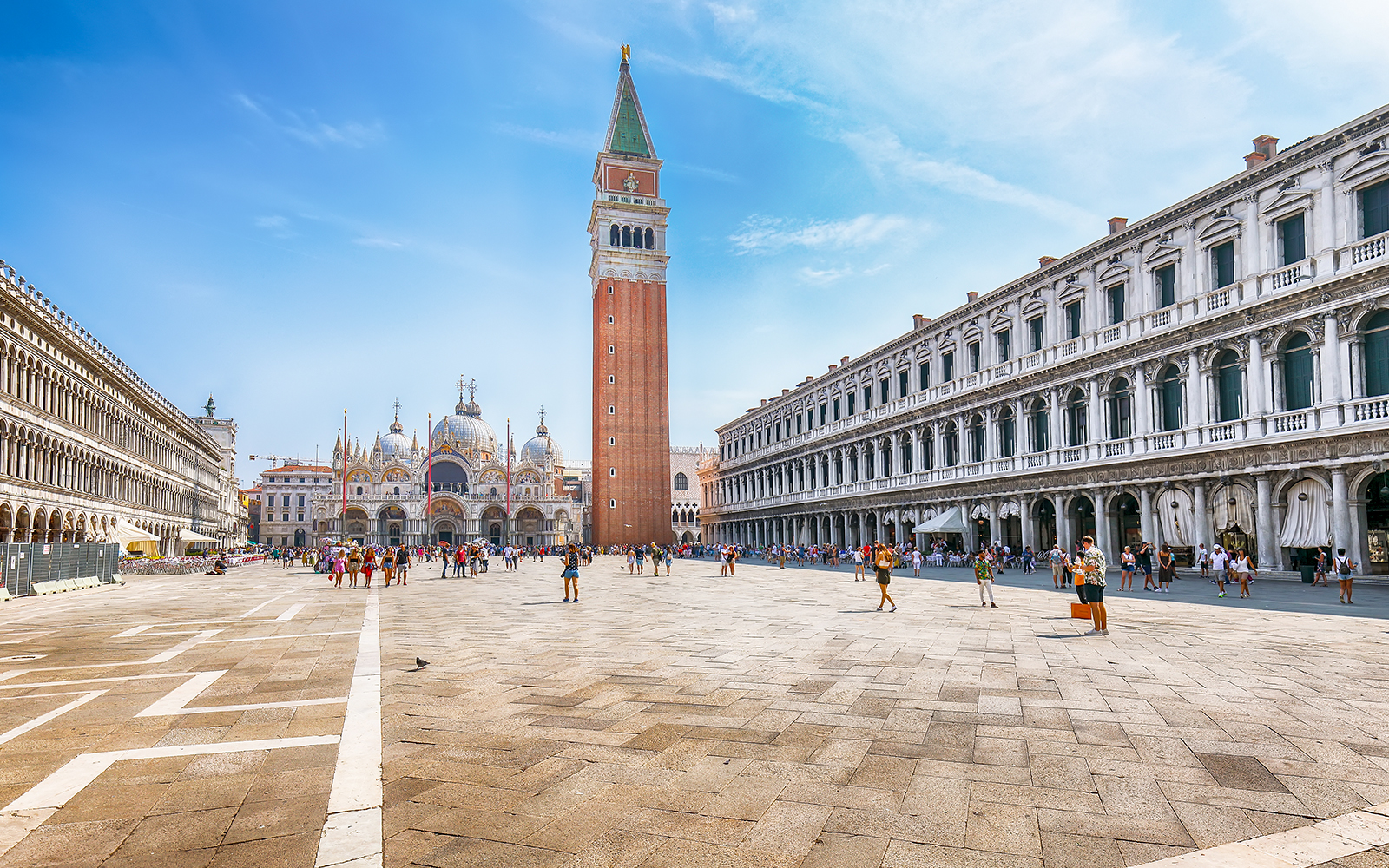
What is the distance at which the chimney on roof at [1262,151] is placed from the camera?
26.6 meters

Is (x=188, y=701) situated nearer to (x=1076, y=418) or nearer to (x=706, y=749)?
(x=706, y=749)

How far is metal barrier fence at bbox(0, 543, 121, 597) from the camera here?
2536 centimetres

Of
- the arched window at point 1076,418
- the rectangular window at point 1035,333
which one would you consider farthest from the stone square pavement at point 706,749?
the rectangular window at point 1035,333

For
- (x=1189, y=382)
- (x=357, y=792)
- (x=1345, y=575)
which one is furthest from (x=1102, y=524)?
(x=357, y=792)

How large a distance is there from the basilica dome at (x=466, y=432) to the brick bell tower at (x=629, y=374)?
142 feet

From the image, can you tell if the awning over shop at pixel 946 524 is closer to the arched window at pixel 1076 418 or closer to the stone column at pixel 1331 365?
the arched window at pixel 1076 418

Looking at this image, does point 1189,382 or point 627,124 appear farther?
point 627,124

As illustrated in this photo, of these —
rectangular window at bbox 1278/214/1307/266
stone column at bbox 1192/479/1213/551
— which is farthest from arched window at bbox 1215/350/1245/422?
rectangular window at bbox 1278/214/1307/266

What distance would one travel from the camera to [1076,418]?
111ft

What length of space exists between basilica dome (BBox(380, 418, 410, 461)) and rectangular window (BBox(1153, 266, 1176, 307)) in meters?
110

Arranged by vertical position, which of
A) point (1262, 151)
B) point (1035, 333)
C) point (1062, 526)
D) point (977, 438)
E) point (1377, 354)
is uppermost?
point (1262, 151)

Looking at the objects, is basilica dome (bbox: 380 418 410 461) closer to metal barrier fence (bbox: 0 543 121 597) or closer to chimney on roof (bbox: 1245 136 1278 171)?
metal barrier fence (bbox: 0 543 121 597)

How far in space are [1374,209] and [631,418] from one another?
61883 millimetres

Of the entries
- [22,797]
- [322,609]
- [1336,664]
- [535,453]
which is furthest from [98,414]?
[535,453]
